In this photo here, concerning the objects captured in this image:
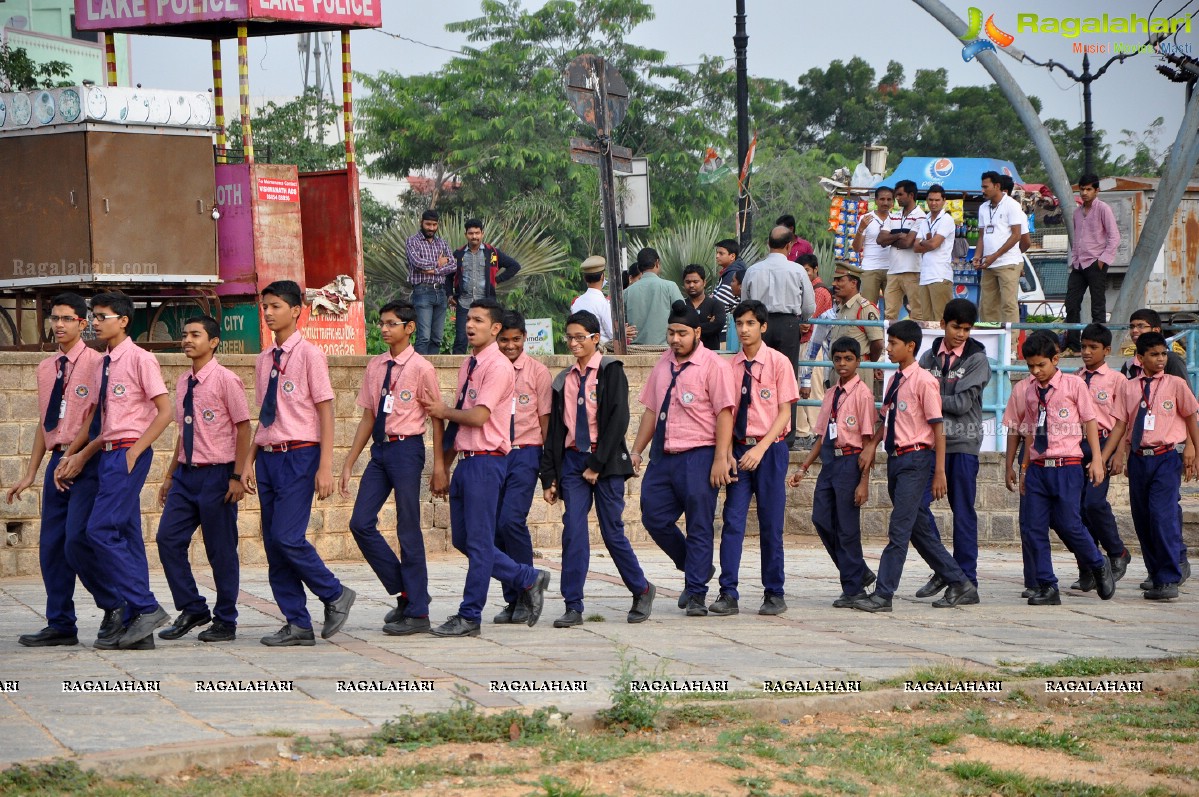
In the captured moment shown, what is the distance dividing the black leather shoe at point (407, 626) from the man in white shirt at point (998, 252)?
7944mm

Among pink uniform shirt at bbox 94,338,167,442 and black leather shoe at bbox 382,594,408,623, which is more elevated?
pink uniform shirt at bbox 94,338,167,442

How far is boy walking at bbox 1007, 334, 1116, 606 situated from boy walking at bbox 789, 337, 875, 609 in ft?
3.73

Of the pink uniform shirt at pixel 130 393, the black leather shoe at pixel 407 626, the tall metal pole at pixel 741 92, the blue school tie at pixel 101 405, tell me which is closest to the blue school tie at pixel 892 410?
the black leather shoe at pixel 407 626

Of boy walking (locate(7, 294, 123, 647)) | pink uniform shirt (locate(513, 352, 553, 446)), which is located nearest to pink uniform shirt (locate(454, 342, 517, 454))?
pink uniform shirt (locate(513, 352, 553, 446))

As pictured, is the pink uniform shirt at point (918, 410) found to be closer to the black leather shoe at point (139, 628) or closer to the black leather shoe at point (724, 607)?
the black leather shoe at point (724, 607)

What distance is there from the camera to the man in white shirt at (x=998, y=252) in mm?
14055

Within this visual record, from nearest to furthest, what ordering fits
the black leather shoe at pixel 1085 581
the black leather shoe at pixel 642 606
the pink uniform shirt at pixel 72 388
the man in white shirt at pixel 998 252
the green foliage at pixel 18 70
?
the pink uniform shirt at pixel 72 388 < the black leather shoe at pixel 642 606 < the black leather shoe at pixel 1085 581 < the man in white shirt at pixel 998 252 < the green foliage at pixel 18 70

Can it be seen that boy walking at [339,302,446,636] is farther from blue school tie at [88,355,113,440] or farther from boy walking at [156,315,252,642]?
blue school tie at [88,355,113,440]

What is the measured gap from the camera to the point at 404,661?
7.25m

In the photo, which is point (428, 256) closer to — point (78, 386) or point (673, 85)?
point (78, 386)

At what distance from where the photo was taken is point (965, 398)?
9531mm

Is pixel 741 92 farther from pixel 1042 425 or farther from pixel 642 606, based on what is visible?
pixel 642 606

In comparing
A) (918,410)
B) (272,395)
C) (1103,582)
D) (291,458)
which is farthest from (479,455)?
(1103,582)

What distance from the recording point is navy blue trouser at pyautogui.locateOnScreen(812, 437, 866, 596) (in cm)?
945
